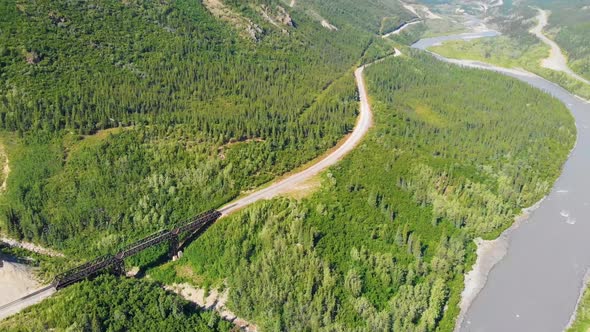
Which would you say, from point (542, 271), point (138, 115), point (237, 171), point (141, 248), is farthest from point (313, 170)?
point (542, 271)

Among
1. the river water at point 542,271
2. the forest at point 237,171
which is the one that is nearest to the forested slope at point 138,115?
the forest at point 237,171

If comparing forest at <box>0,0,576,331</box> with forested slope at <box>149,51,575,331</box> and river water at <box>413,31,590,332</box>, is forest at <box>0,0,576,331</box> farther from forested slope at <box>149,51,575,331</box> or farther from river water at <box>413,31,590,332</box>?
river water at <box>413,31,590,332</box>

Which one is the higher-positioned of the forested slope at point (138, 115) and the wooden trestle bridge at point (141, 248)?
the forested slope at point (138, 115)

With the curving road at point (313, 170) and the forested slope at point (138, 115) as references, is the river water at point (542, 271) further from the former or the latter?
the forested slope at point (138, 115)

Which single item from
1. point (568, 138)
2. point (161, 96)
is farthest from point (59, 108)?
point (568, 138)

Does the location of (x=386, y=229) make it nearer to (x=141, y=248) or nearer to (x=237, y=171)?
(x=237, y=171)

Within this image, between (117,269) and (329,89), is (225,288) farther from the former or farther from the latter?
(329,89)
